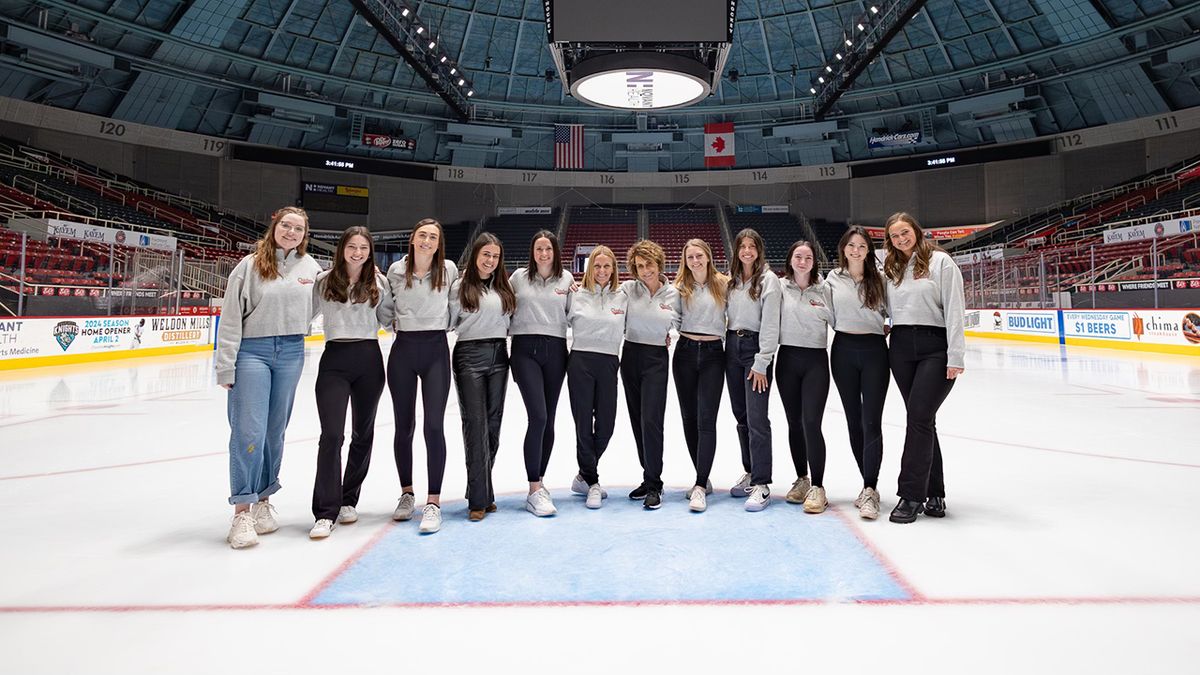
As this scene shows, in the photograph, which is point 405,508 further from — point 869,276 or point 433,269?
point 869,276

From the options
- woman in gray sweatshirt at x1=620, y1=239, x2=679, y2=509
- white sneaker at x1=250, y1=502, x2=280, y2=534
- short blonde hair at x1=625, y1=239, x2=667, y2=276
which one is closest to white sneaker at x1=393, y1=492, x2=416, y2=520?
white sneaker at x1=250, y1=502, x2=280, y2=534

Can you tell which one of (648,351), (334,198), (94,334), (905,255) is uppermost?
(334,198)

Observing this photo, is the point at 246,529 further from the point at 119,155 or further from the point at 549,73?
the point at 119,155

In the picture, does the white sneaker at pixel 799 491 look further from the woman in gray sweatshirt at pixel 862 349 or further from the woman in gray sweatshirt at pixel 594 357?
the woman in gray sweatshirt at pixel 594 357

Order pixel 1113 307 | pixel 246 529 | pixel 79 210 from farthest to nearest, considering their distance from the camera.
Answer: pixel 79 210 → pixel 1113 307 → pixel 246 529

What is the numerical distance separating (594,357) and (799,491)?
1.46 metres

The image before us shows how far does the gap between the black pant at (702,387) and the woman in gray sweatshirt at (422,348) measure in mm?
1406

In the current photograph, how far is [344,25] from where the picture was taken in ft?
89.7

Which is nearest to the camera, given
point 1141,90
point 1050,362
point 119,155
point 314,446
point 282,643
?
point 282,643

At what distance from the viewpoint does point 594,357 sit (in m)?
3.79

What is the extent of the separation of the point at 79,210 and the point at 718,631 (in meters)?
29.3

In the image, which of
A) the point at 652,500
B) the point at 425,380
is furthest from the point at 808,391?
the point at 425,380

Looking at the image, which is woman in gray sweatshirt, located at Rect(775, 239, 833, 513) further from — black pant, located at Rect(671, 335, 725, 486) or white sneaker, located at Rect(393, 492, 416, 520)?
white sneaker, located at Rect(393, 492, 416, 520)

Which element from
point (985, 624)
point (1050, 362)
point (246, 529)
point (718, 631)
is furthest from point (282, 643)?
point (1050, 362)
